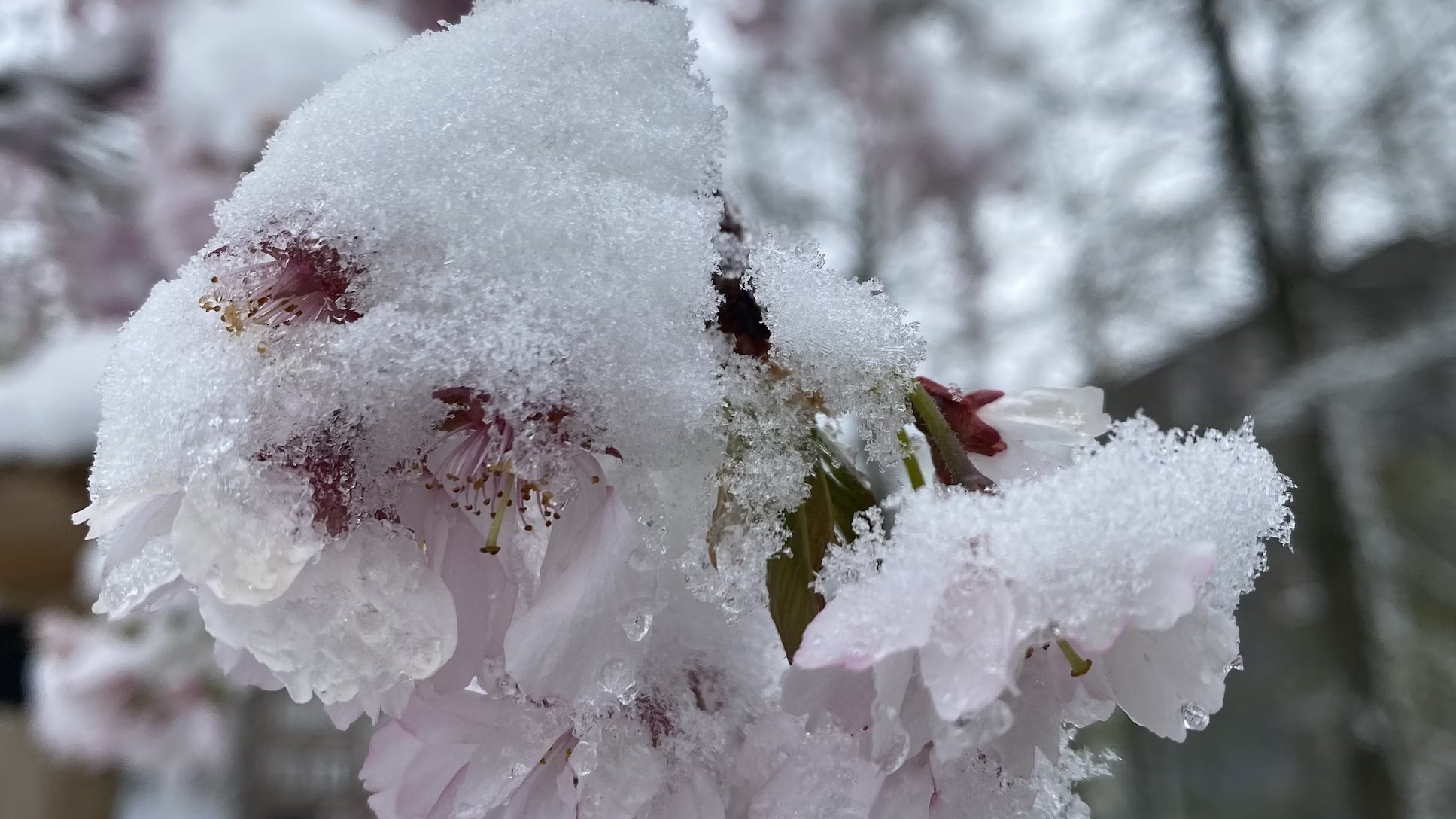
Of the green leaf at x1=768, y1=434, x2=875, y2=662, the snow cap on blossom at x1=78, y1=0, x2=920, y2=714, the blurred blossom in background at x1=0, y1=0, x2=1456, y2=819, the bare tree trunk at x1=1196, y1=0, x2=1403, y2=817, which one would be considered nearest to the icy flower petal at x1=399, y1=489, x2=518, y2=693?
the snow cap on blossom at x1=78, y1=0, x2=920, y2=714

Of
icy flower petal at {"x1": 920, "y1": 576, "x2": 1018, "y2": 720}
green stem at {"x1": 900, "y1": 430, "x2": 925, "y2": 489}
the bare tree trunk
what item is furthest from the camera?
the bare tree trunk

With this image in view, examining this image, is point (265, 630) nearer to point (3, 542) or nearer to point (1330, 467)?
point (3, 542)

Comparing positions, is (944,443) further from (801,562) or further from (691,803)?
(691,803)

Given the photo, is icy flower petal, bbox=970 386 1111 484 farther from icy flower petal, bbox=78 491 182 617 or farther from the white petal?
icy flower petal, bbox=78 491 182 617

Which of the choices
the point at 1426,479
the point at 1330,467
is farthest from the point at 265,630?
the point at 1426,479

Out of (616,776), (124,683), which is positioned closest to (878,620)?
(616,776)

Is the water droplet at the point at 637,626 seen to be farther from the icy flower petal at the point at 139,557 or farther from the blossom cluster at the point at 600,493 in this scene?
the icy flower petal at the point at 139,557

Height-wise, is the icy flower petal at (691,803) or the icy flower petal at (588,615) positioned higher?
the icy flower petal at (588,615)

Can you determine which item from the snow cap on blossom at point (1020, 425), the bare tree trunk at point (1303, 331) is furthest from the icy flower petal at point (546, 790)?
the bare tree trunk at point (1303, 331)
